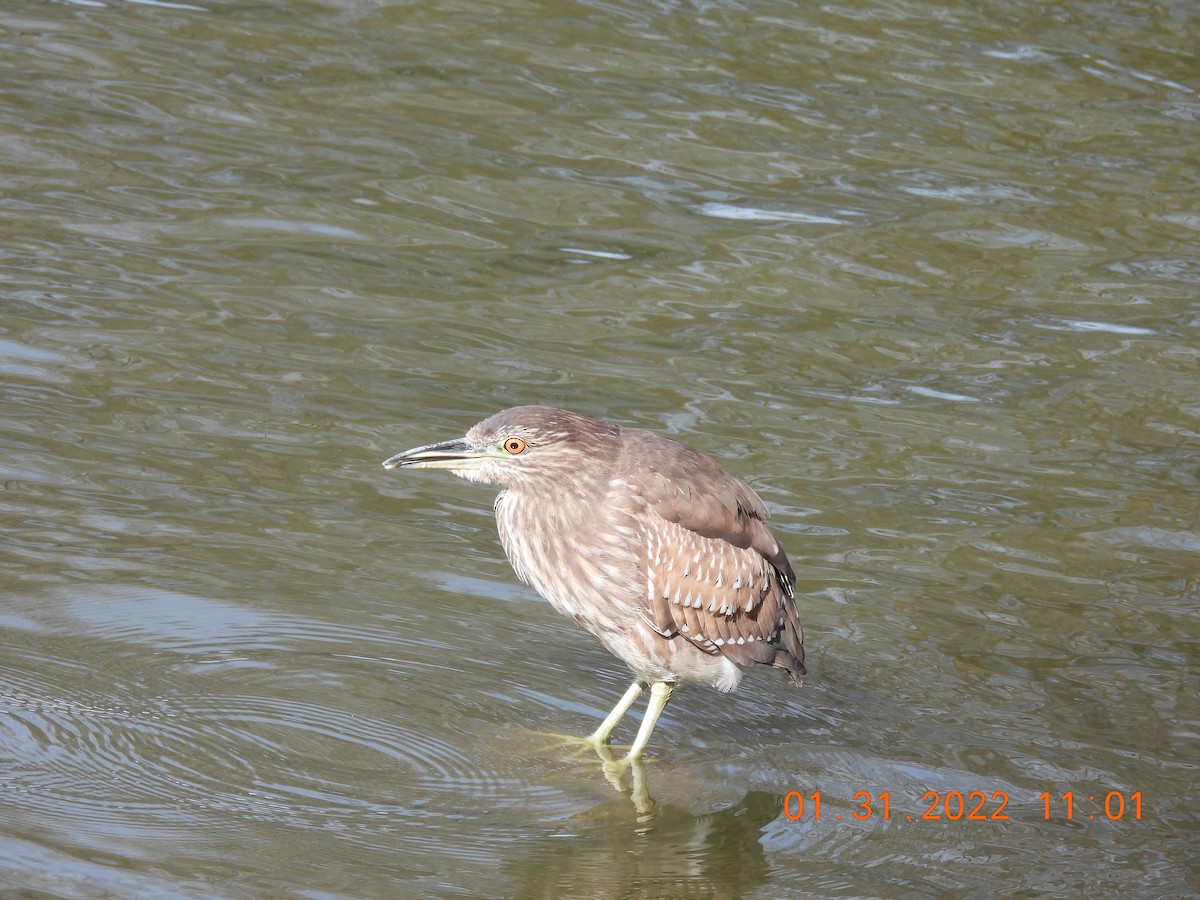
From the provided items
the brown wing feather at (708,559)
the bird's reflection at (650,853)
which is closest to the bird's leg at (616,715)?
the bird's reflection at (650,853)

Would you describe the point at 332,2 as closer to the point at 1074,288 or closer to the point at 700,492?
the point at 1074,288

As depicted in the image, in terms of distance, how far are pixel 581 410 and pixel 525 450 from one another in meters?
2.96

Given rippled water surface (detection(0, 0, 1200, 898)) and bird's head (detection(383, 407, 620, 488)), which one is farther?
bird's head (detection(383, 407, 620, 488))

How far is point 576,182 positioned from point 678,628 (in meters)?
6.37

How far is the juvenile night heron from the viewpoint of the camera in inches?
237

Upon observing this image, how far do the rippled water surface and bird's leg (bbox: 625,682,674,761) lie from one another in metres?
0.21

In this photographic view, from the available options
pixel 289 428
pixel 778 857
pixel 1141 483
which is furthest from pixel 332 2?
pixel 778 857

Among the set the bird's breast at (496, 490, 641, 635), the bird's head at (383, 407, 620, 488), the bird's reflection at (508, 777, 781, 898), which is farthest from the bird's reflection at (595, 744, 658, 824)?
the bird's head at (383, 407, 620, 488)

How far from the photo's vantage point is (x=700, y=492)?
6.13 m

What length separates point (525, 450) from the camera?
6.01 metres

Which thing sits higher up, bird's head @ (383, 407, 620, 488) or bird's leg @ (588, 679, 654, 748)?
bird's head @ (383, 407, 620, 488)
